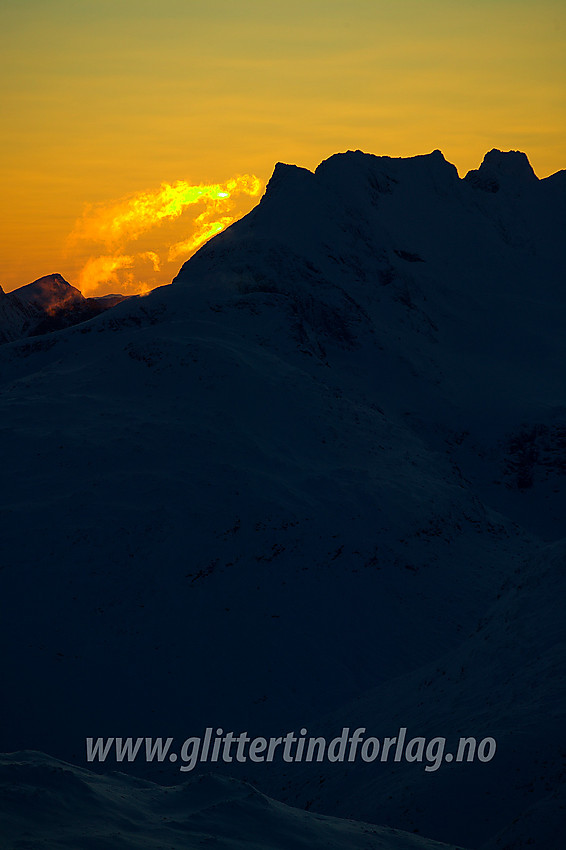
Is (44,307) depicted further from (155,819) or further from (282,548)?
(155,819)

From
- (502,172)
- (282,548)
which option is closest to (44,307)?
(502,172)

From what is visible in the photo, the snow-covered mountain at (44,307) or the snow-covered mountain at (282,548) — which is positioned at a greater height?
the snow-covered mountain at (44,307)

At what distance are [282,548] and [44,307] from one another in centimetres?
11336

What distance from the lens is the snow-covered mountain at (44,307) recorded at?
120006 millimetres

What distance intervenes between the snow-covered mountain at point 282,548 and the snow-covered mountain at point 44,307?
209 ft

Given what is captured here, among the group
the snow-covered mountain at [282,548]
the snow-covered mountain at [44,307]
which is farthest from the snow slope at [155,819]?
the snow-covered mountain at [44,307]

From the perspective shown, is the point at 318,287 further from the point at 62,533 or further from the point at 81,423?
the point at 62,533

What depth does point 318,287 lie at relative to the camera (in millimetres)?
61875

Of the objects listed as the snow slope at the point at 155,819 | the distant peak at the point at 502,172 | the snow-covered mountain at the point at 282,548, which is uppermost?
the distant peak at the point at 502,172

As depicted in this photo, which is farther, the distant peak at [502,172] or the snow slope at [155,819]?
the distant peak at [502,172]

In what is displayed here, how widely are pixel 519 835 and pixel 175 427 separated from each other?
1010 inches

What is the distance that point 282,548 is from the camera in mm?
33281

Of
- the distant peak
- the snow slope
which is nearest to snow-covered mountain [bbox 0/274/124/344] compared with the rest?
the distant peak

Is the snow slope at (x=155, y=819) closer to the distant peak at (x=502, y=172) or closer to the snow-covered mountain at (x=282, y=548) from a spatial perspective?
the snow-covered mountain at (x=282, y=548)
